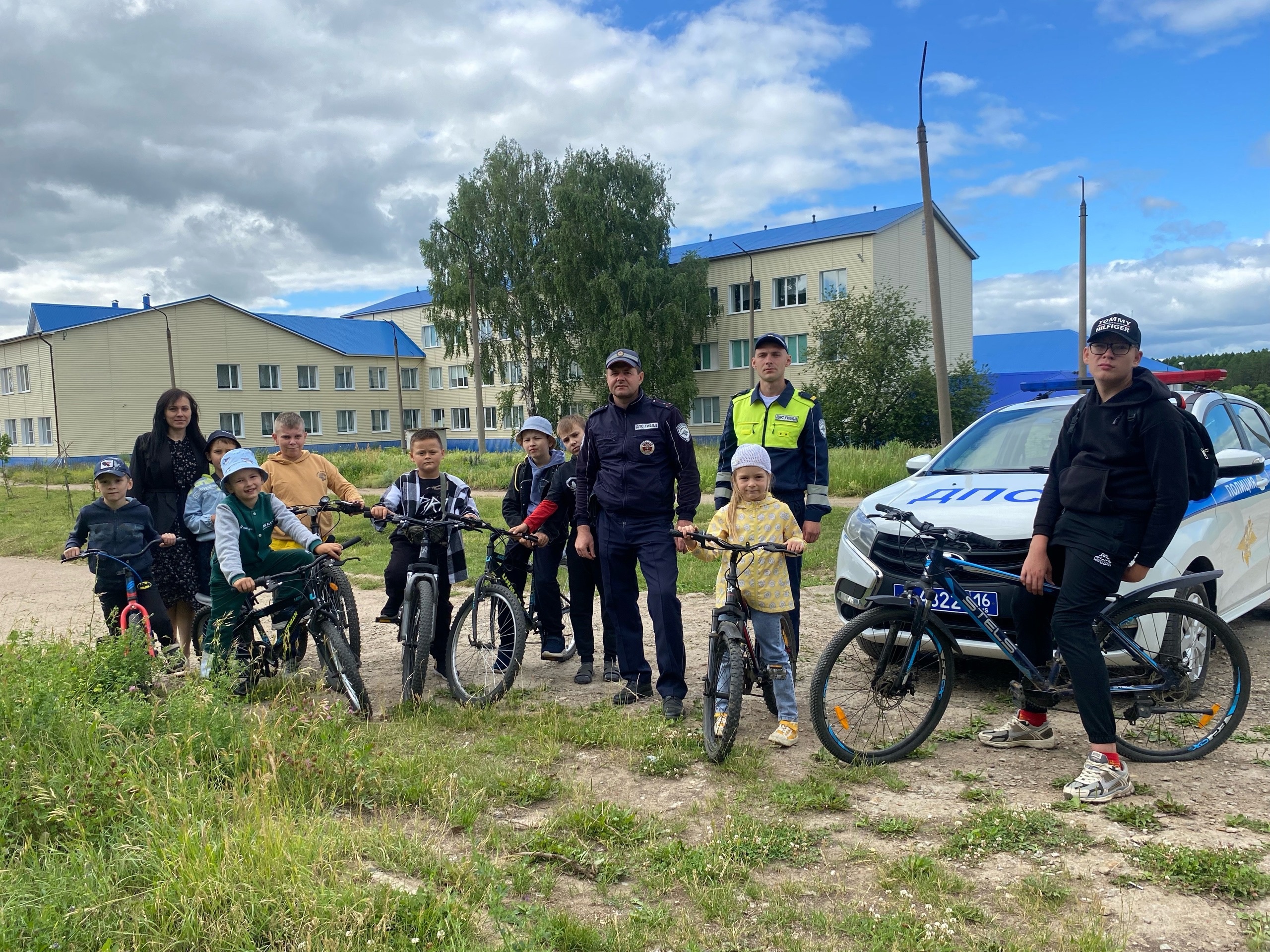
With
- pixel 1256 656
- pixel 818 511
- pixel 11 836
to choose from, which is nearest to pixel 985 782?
pixel 818 511

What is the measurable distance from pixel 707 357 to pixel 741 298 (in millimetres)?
3496

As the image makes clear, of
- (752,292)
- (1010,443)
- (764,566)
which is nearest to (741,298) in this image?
(752,292)

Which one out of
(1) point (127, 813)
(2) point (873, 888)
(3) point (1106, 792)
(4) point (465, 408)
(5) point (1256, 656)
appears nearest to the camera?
(2) point (873, 888)

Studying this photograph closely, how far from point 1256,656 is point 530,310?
121 feet

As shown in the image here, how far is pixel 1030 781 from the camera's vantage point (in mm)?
4090

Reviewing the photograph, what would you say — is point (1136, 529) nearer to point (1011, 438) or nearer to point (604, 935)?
point (1011, 438)

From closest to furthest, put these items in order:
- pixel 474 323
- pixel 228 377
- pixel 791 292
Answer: pixel 474 323
pixel 791 292
pixel 228 377

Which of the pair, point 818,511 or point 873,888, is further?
point 818,511

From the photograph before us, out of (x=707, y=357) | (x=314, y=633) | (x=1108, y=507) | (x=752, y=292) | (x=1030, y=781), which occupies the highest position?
(x=752, y=292)

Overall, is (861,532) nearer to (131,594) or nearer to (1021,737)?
(1021,737)

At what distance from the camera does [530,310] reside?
40.8 metres

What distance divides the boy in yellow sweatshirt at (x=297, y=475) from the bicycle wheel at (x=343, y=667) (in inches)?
51.3

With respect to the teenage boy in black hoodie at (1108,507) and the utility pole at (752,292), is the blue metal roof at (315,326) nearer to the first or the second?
the utility pole at (752,292)

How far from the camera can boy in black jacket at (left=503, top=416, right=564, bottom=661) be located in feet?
20.4
